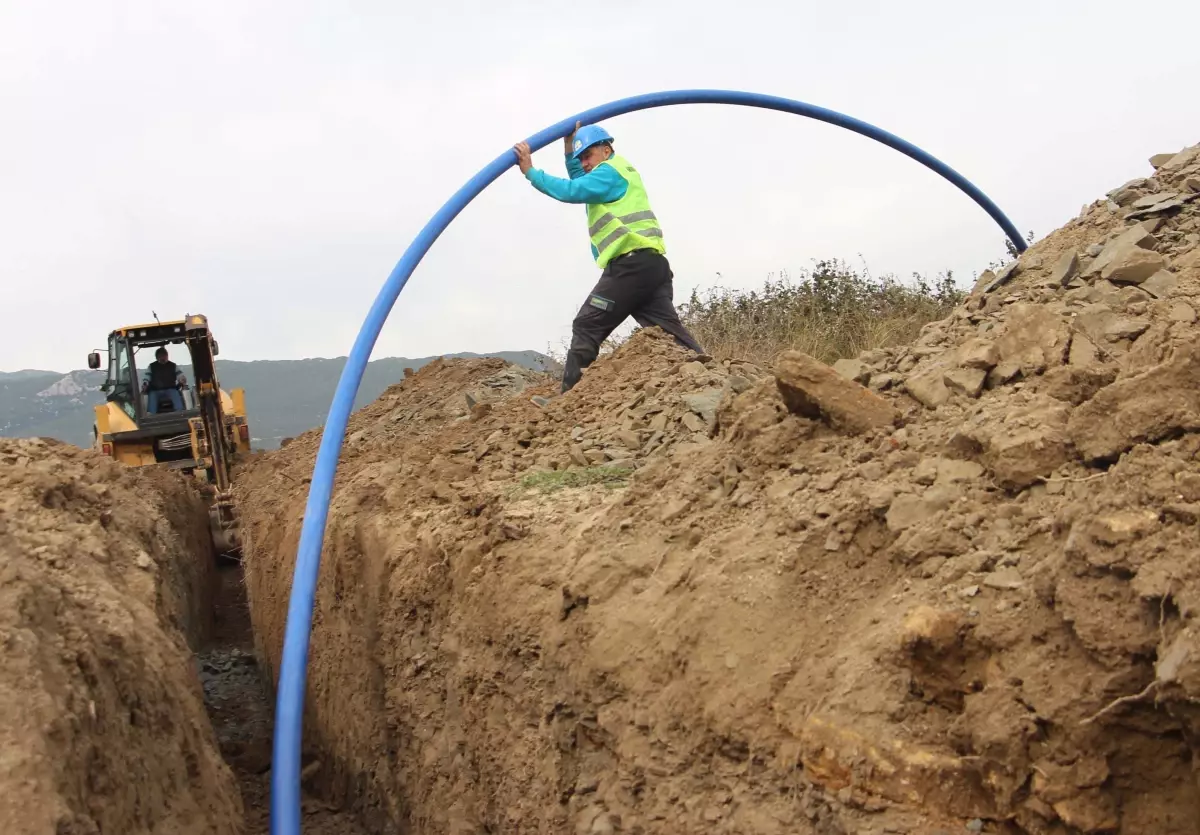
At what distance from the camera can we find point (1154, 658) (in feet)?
7.30

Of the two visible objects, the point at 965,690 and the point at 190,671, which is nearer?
the point at 965,690

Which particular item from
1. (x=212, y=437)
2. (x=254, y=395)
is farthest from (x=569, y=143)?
(x=254, y=395)

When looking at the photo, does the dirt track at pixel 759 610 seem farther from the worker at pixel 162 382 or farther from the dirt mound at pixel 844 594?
the worker at pixel 162 382

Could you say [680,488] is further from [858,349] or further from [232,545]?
[232,545]

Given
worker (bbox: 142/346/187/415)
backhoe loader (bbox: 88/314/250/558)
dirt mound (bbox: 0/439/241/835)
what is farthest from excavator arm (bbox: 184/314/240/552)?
dirt mound (bbox: 0/439/241/835)

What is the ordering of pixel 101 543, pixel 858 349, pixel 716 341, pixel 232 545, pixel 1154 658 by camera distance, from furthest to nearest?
1. pixel 232 545
2. pixel 716 341
3. pixel 858 349
4. pixel 101 543
5. pixel 1154 658

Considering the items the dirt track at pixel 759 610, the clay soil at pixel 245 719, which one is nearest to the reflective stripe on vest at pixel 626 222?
the dirt track at pixel 759 610

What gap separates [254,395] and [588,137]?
101 ft

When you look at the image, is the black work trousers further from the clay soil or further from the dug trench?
the clay soil

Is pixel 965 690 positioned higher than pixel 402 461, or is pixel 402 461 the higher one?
pixel 402 461

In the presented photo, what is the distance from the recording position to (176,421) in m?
12.8

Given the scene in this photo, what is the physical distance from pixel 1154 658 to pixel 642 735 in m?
1.59

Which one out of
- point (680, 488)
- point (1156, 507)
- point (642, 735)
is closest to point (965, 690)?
point (1156, 507)

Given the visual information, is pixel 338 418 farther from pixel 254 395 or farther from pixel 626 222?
pixel 254 395
